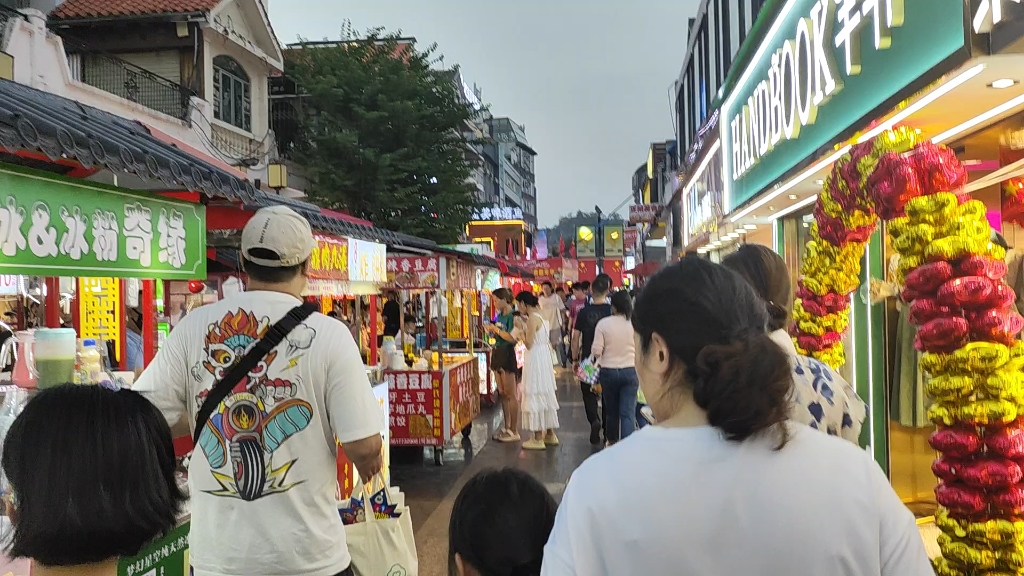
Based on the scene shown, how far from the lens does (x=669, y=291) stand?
4.83ft

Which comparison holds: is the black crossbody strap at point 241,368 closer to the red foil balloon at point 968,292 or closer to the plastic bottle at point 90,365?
the plastic bottle at point 90,365

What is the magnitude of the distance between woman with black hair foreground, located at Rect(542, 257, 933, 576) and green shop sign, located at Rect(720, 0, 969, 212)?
243 cm

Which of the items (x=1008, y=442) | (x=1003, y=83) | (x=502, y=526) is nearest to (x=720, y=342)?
(x=502, y=526)

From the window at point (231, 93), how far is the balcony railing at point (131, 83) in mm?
1175

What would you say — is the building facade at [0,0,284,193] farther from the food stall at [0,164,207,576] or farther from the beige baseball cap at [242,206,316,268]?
the beige baseball cap at [242,206,316,268]

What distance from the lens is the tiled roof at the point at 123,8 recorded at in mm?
16172

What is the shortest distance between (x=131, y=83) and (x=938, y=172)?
1634 centimetres

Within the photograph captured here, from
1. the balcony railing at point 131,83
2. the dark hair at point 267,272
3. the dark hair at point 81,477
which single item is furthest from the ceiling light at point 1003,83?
the balcony railing at point 131,83

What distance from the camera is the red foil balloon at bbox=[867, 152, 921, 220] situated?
269cm

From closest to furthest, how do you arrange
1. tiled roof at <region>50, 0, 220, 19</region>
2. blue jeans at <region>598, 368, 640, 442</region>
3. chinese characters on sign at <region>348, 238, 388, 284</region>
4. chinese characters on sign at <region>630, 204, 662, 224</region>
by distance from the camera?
1. chinese characters on sign at <region>348, 238, 388, 284</region>
2. blue jeans at <region>598, 368, 640, 442</region>
3. tiled roof at <region>50, 0, 220, 19</region>
4. chinese characters on sign at <region>630, 204, 662, 224</region>

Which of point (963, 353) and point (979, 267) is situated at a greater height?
point (979, 267)

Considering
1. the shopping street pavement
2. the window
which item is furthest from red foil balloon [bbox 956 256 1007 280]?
the window

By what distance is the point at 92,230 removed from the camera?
10.6 ft

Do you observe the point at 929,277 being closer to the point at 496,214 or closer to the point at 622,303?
the point at 622,303
